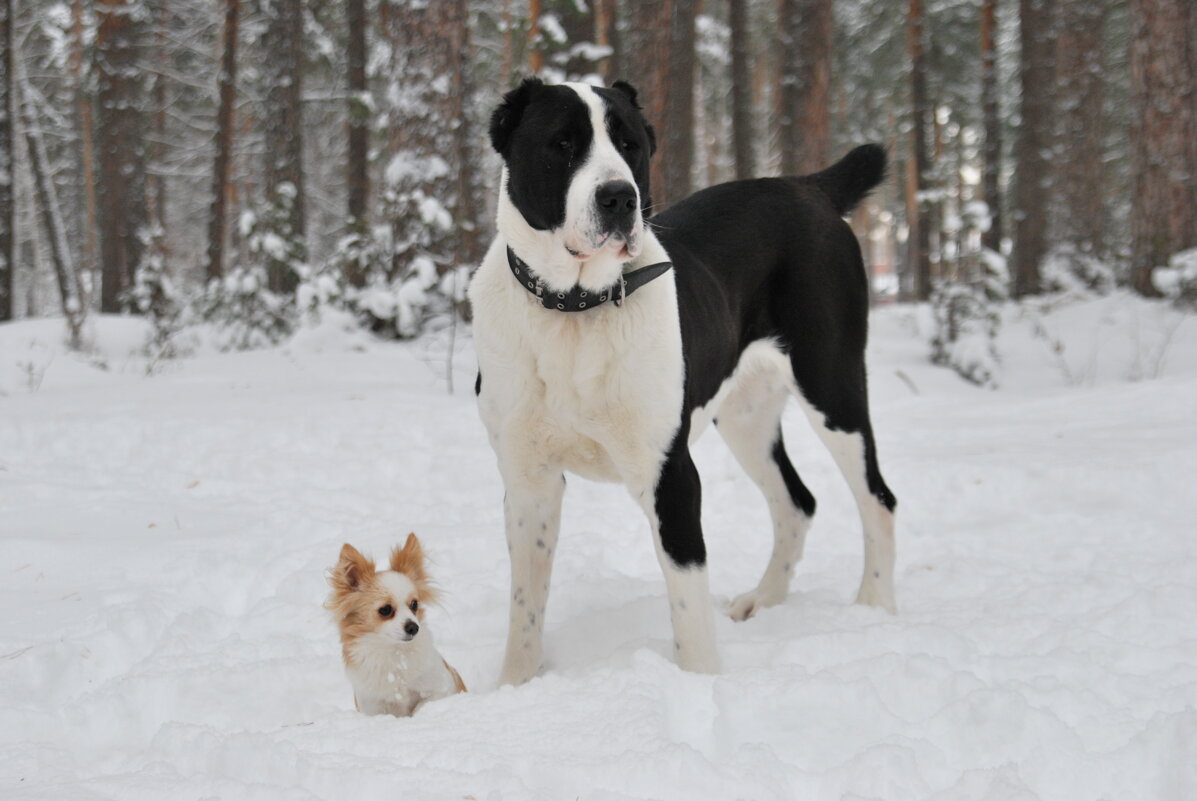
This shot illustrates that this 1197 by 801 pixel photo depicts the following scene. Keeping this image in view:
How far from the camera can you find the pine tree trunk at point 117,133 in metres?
13.2

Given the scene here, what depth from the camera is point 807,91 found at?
11906 mm

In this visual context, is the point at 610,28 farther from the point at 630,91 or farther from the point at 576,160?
the point at 576,160

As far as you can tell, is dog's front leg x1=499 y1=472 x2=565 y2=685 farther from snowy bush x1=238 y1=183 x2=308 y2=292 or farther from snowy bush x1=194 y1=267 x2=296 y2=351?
snowy bush x1=194 y1=267 x2=296 y2=351

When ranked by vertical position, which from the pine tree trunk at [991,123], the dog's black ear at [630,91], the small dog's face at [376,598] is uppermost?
the pine tree trunk at [991,123]

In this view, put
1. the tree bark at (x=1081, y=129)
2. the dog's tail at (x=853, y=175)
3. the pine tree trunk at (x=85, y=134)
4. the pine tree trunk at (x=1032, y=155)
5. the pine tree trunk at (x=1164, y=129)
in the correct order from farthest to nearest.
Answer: the pine tree trunk at (x=85, y=134)
the pine tree trunk at (x=1032, y=155)
the tree bark at (x=1081, y=129)
the pine tree trunk at (x=1164, y=129)
the dog's tail at (x=853, y=175)

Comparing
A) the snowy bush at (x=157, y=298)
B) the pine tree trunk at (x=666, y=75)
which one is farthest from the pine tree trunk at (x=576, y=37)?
the snowy bush at (x=157, y=298)

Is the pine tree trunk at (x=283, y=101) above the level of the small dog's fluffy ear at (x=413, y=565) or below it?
above

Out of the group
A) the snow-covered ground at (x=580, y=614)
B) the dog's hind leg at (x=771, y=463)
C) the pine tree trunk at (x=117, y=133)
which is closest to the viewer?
the snow-covered ground at (x=580, y=614)

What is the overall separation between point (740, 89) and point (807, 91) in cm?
245

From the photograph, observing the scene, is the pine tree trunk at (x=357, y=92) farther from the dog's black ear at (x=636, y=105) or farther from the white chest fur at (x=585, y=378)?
the white chest fur at (x=585, y=378)

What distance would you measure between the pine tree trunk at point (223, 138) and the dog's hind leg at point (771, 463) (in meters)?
12.5

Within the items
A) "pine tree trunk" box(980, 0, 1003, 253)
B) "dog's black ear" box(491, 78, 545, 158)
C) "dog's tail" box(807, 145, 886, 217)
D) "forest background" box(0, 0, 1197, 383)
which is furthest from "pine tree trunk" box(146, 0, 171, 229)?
"dog's black ear" box(491, 78, 545, 158)

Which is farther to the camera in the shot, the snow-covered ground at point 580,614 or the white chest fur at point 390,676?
the white chest fur at point 390,676

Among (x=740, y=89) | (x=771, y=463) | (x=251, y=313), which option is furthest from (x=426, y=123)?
(x=740, y=89)
